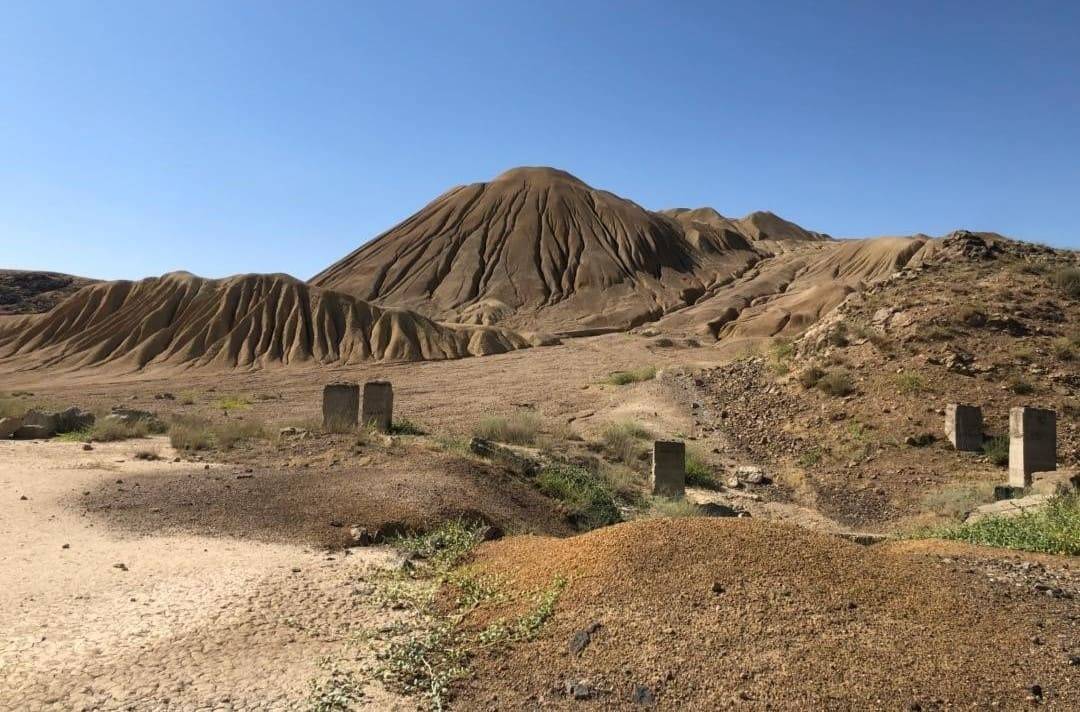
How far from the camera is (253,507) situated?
869 centimetres

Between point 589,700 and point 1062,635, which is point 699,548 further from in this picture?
point 1062,635

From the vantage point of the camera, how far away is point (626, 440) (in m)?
16.7

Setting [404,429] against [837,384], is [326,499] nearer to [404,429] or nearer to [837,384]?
[404,429]

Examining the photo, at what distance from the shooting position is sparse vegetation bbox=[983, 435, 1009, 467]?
1422cm

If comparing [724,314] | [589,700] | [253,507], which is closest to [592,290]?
[724,314]

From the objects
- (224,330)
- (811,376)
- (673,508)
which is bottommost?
(673,508)

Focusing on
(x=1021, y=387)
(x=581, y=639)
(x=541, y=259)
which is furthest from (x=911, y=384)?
(x=541, y=259)

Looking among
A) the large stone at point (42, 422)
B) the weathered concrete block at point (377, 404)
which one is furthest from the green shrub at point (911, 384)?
the large stone at point (42, 422)

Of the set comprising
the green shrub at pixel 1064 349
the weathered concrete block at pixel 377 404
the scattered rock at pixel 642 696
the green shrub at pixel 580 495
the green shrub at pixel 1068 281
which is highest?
the green shrub at pixel 1068 281

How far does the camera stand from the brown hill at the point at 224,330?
3931 cm

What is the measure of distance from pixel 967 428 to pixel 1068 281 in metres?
7.88

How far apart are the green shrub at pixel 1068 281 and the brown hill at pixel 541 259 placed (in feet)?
116

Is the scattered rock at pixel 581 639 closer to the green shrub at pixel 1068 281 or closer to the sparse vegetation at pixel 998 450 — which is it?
the sparse vegetation at pixel 998 450

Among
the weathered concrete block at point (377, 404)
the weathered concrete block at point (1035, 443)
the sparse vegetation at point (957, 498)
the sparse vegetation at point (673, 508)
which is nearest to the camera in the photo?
the sparse vegetation at point (673, 508)
